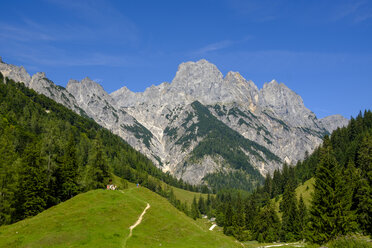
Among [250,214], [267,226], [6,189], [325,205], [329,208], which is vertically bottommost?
[267,226]

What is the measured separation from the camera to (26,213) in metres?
73.2

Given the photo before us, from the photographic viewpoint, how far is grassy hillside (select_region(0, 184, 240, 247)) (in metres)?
47.7

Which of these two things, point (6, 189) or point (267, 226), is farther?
point (267, 226)

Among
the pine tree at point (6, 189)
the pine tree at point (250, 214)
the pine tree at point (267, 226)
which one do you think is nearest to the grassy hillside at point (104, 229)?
the pine tree at point (6, 189)

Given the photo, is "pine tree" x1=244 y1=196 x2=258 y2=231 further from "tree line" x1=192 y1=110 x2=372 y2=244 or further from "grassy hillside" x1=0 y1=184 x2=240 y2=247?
"grassy hillside" x1=0 y1=184 x2=240 y2=247

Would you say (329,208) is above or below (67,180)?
below

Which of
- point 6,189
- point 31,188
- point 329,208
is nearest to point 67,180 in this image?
point 31,188

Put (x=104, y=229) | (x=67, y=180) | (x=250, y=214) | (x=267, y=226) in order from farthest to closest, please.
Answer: (x=250, y=214) → (x=267, y=226) → (x=67, y=180) → (x=104, y=229)

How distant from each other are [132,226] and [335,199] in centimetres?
3970

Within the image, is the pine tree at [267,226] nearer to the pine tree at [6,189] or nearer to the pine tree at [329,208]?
the pine tree at [329,208]

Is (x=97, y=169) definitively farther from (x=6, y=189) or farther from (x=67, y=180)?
(x=6, y=189)

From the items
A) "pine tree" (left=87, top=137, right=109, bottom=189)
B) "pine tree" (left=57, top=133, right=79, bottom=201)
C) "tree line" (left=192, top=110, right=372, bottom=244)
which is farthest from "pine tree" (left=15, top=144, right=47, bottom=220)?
"tree line" (left=192, top=110, right=372, bottom=244)

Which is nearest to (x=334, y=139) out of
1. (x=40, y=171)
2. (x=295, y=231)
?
(x=295, y=231)

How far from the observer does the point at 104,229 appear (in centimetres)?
5241
